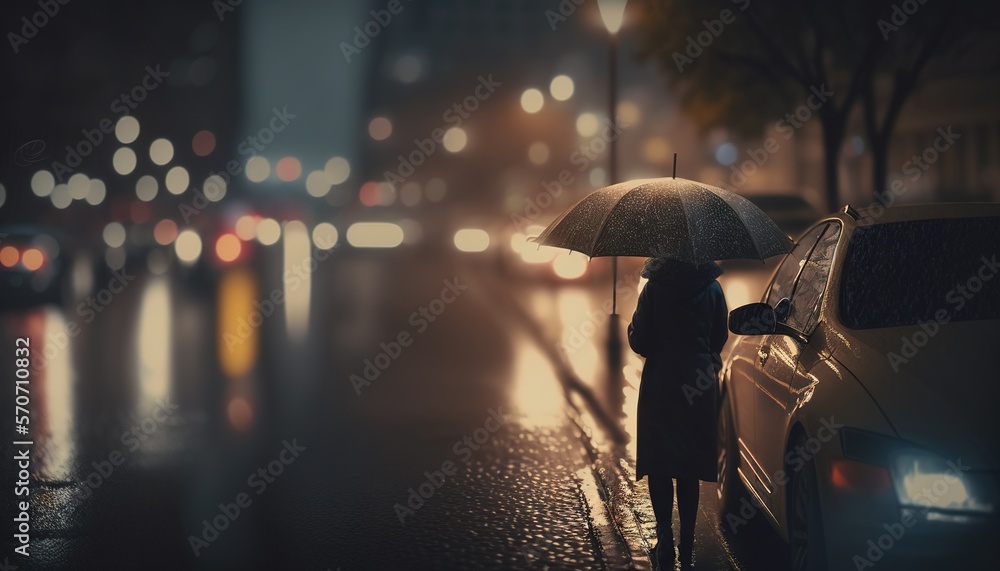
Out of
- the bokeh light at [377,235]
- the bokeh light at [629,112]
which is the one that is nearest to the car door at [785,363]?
the bokeh light at [377,235]

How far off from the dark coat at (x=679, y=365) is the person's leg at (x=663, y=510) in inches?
6.6

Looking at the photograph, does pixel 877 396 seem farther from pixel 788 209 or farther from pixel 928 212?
pixel 788 209

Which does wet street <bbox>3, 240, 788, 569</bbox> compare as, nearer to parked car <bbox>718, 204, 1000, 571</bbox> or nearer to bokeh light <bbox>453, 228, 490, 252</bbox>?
parked car <bbox>718, 204, 1000, 571</bbox>

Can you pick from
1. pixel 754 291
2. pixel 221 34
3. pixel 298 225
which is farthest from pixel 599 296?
pixel 221 34

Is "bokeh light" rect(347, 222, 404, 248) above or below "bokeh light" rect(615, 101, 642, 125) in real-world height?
below

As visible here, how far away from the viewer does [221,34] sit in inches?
3590

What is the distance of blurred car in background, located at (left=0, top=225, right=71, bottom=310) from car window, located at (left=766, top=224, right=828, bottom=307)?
17.6m

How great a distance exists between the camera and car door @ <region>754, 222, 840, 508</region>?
532cm

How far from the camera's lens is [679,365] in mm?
5609

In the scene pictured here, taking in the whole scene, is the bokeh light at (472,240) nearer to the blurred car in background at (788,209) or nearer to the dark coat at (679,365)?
the blurred car in background at (788,209)

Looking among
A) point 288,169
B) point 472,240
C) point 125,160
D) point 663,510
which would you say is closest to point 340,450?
point 663,510

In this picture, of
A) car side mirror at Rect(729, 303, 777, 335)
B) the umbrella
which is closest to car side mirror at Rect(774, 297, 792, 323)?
the umbrella

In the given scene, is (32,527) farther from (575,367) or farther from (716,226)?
(575,367)

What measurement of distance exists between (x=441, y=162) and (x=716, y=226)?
79504 millimetres
